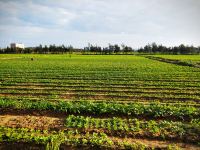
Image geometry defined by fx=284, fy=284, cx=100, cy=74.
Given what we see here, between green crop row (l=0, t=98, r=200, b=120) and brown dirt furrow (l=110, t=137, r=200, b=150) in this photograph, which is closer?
brown dirt furrow (l=110, t=137, r=200, b=150)

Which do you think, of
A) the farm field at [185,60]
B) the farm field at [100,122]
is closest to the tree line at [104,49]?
the farm field at [185,60]

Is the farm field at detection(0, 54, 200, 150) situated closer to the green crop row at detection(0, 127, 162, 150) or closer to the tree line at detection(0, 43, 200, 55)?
the green crop row at detection(0, 127, 162, 150)

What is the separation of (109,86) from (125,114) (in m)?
8.89

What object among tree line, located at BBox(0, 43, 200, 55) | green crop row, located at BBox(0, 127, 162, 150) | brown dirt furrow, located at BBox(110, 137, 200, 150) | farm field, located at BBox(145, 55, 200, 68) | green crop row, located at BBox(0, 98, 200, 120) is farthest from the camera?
tree line, located at BBox(0, 43, 200, 55)

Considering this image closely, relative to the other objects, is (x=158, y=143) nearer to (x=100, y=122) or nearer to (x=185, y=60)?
(x=100, y=122)

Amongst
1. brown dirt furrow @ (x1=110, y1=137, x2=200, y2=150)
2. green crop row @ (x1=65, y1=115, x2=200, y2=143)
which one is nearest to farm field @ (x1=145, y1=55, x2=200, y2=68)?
green crop row @ (x1=65, y1=115, x2=200, y2=143)

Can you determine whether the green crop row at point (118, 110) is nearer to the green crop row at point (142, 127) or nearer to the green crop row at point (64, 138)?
the green crop row at point (142, 127)

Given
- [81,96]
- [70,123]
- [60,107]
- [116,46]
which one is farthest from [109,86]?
[116,46]

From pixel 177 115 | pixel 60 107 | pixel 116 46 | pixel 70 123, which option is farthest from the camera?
pixel 116 46

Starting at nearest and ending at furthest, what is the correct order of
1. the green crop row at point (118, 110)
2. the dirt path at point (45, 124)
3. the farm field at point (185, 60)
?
the dirt path at point (45, 124), the green crop row at point (118, 110), the farm field at point (185, 60)

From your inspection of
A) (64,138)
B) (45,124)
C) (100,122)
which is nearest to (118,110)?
(100,122)

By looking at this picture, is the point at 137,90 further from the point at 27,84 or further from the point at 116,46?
the point at 116,46

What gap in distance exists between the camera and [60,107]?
1334 cm

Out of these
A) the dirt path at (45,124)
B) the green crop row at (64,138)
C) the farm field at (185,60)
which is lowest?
the farm field at (185,60)
